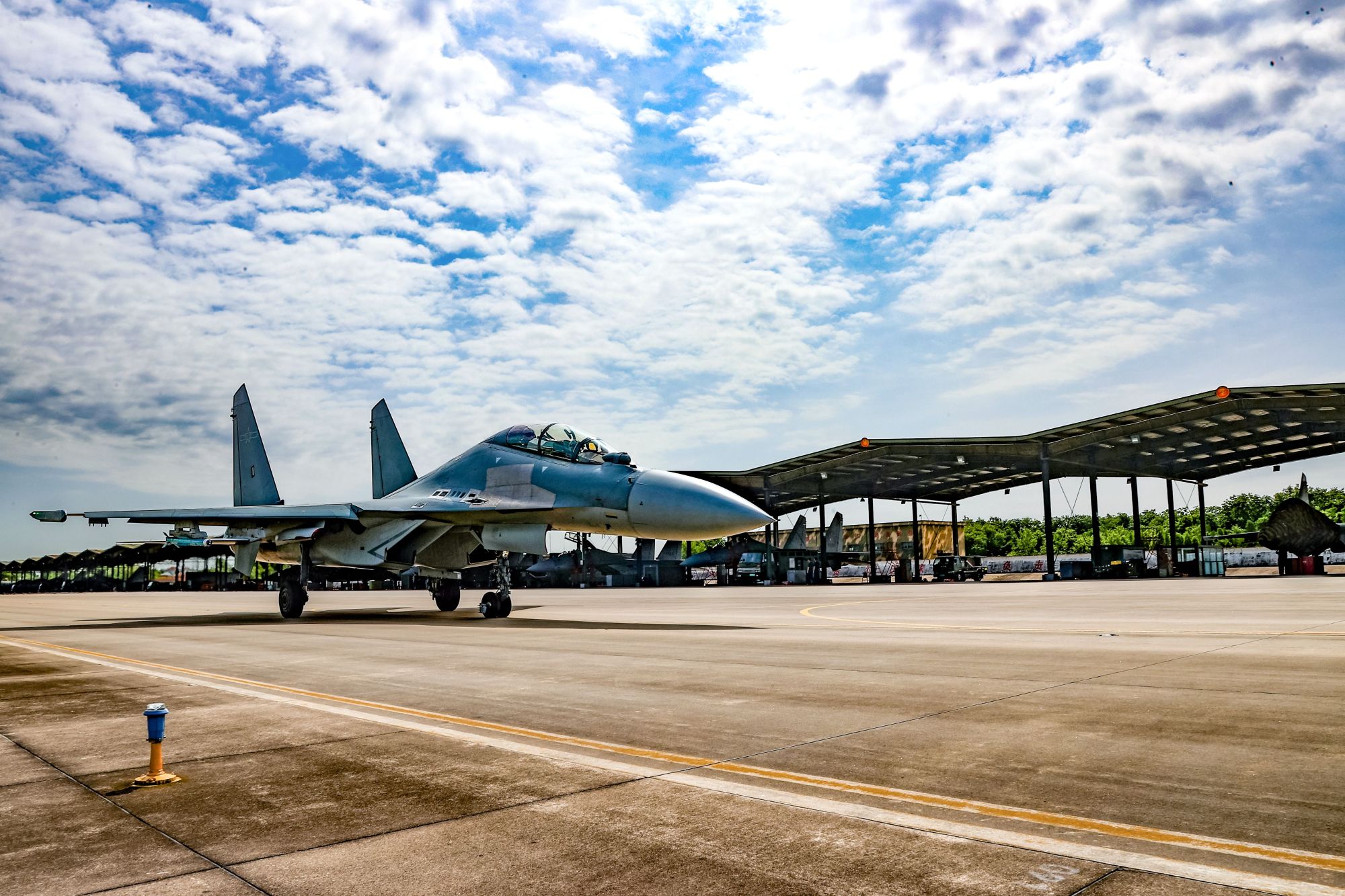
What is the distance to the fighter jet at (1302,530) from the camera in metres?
47.0

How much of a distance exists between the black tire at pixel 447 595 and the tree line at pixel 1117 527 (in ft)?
341

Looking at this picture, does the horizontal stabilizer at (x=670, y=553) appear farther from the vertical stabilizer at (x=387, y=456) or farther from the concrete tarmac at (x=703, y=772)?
the concrete tarmac at (x=703, y=772)

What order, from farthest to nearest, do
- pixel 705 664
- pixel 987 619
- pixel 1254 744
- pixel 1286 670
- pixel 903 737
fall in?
pixel 987 619 → pixel 705 664 → pixel 1286 670 → pixel 903 737 → pixel 1254 744

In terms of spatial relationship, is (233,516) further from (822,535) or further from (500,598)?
(822,535)

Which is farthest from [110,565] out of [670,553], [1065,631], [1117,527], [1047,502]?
[1117,527]

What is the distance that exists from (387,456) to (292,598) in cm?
548

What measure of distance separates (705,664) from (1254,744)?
6.15 meters

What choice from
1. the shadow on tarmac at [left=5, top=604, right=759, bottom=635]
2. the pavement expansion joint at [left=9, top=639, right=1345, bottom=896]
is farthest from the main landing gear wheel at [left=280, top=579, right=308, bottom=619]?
the pavement expansion joint at [left=9, top=639, right=1345, bottom=896]

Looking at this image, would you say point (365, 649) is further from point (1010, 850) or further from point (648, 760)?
point (1010, 850)

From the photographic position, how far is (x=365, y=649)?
13875 millimetres

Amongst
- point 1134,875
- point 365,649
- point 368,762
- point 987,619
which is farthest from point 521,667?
point 987,619

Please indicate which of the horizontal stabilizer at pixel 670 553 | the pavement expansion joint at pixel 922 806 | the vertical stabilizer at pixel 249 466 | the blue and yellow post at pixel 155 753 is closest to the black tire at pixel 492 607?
the vertical stabilizer at pixel 249 466

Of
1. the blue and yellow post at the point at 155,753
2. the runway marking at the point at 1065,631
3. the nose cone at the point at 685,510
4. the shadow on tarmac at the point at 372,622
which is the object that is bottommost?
the shadow on tarmac at the point at 372,622

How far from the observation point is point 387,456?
27562mm
